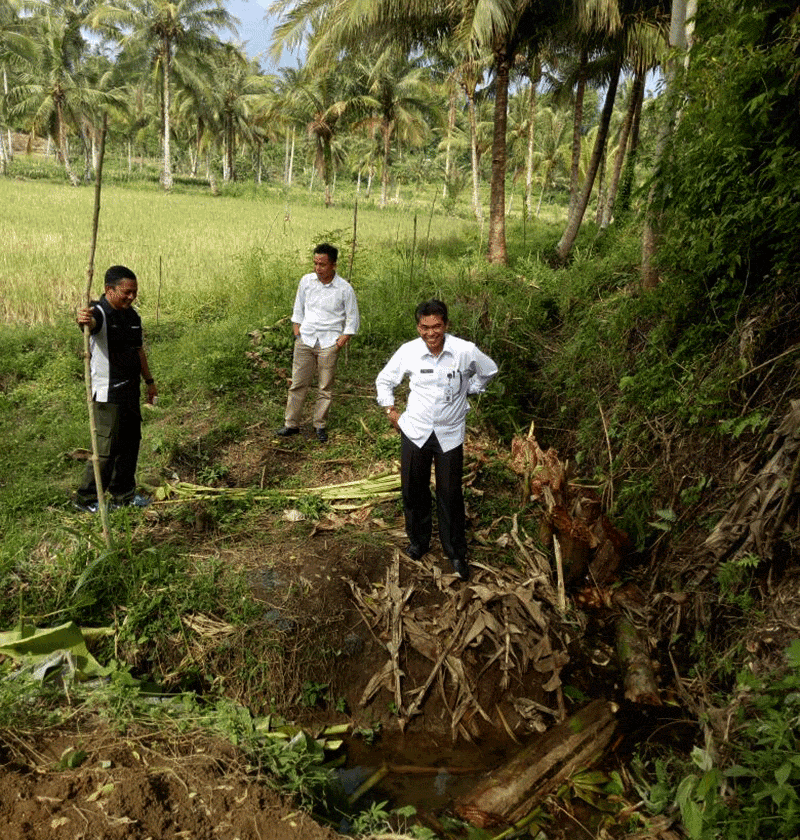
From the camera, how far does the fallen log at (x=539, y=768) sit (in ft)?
8.93

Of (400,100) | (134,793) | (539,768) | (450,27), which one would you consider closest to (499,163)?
(450,27)

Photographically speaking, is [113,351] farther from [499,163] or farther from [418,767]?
→ [499,163]

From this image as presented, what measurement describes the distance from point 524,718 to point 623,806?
2.12 ft

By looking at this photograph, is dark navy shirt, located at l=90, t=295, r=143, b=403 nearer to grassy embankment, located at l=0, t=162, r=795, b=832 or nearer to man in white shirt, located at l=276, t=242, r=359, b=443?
grassy embankment, located at l=0, t=162, r=795, b=832

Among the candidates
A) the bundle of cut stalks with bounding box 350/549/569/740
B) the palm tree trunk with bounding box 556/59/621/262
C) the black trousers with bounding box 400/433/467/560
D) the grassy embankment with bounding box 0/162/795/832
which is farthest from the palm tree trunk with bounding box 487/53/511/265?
the bundle of cut stalks with bounding box 350/549/569/740

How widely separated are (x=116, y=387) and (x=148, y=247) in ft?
31.2

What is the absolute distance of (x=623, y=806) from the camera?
277cm

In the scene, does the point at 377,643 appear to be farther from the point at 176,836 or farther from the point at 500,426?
the point at 500,426

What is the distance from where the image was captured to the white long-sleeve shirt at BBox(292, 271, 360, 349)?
203 inches

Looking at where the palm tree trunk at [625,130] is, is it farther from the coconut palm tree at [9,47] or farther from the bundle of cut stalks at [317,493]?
the coconut palm tree at [9,47]

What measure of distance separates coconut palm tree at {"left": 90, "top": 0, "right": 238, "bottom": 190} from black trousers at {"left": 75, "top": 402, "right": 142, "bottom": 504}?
31018mm

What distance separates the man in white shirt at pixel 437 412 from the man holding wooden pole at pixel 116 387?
182cm

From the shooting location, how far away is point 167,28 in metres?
29.4

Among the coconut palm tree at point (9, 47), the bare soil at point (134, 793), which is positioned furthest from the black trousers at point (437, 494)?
the coconut palm tree at point (9, 47)
